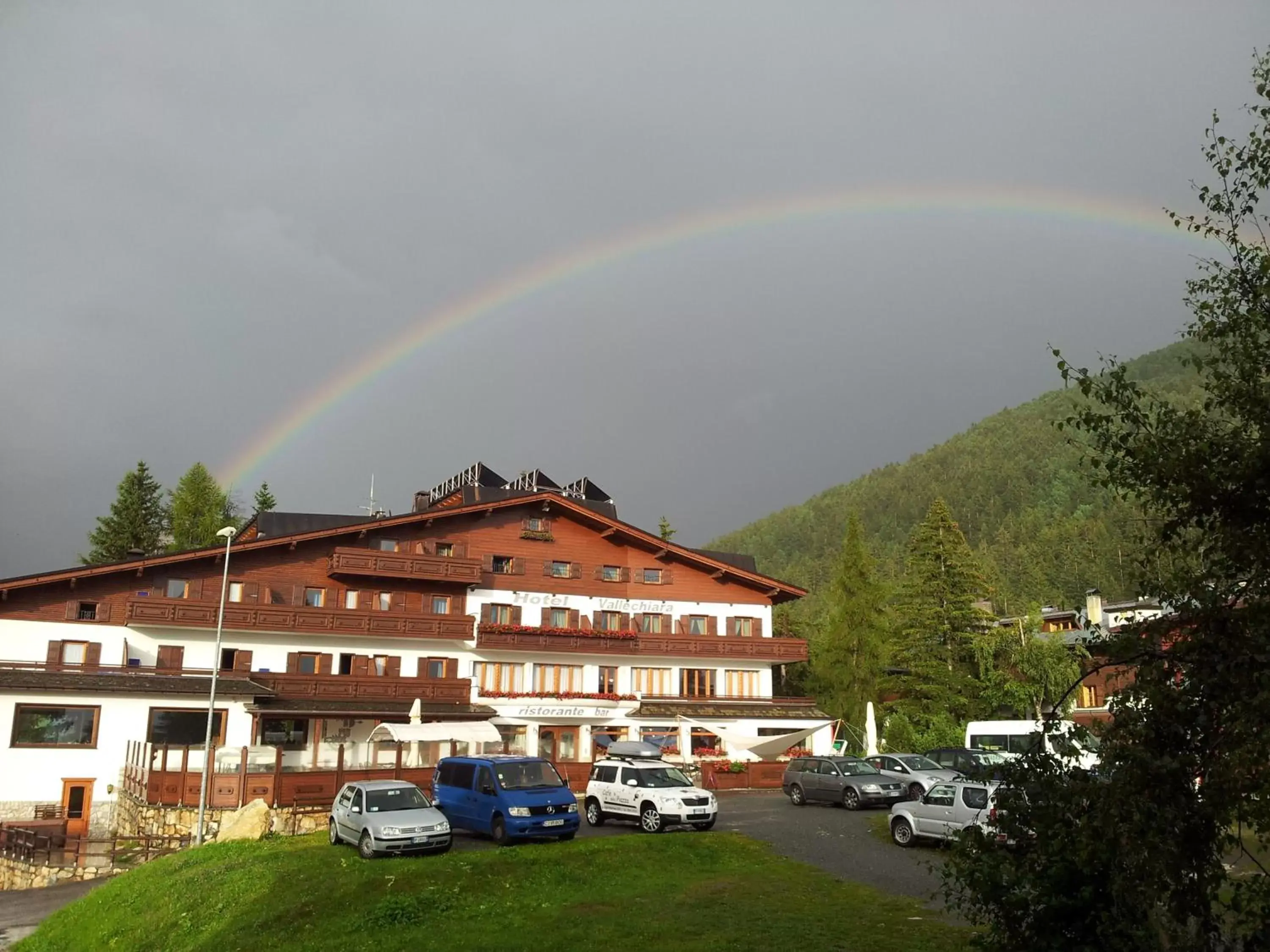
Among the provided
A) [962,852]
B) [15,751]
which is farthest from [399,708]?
[962,852]

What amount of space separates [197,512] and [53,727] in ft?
157

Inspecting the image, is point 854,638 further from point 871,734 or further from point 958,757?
point 958,757

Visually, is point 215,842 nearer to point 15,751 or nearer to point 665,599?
point 15,751

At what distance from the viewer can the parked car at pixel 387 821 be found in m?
23.3

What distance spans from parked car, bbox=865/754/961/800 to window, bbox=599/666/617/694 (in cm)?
1887

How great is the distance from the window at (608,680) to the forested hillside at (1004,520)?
218 ft

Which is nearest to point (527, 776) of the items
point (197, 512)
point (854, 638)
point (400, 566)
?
point (400, 566)

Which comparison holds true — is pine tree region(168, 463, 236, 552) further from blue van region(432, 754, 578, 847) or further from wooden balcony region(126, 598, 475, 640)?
blue van region(432, 754, 578, 847)

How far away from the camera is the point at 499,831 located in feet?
81.6

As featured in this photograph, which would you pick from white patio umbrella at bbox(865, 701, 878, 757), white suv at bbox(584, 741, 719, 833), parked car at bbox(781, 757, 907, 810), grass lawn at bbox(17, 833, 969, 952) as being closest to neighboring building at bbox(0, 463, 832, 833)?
Result: white patio umbrella at bbox(865, 701, 878, 757)

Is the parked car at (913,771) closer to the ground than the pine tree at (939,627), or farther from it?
closer to the ground

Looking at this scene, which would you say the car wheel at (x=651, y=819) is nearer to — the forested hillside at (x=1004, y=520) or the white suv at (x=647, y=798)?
the white suv at (x=647, y=798)

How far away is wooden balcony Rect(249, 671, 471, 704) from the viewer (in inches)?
1736

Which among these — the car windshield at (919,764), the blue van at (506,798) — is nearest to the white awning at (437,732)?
the blue van at (506,798)
